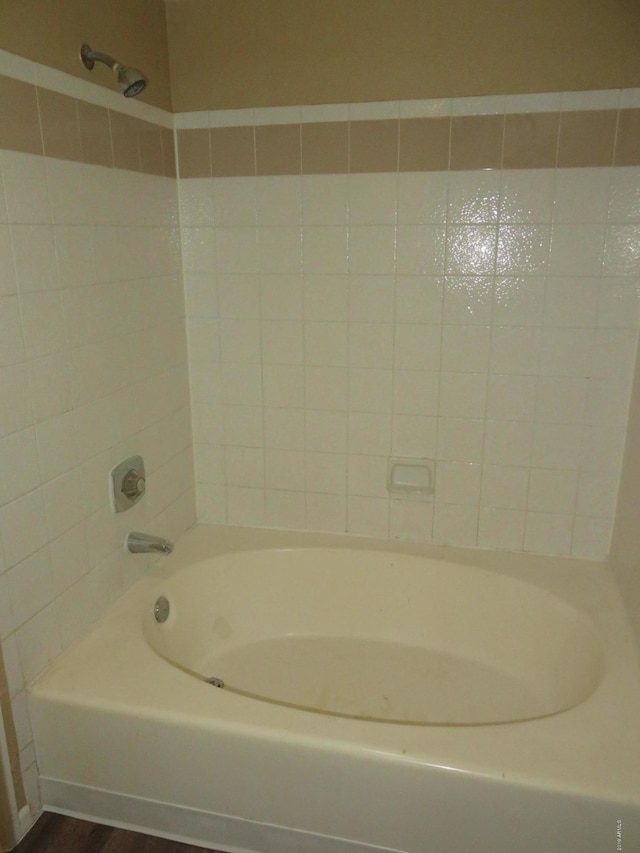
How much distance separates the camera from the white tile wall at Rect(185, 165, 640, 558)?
6.19 ft

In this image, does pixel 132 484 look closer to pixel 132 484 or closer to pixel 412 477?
pixel 132 484

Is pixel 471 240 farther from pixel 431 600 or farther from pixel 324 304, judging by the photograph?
pixel 431 600

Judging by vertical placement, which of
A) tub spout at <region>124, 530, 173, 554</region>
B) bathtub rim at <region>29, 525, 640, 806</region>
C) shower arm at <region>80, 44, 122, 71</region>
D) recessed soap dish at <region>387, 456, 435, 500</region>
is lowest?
→ bathtub rim at <region>29, 525, 640, 806</region>

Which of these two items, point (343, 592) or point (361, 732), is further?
point (343, 592)

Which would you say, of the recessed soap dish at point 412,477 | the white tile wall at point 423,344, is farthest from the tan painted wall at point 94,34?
the recessed soap dish at point 412,477

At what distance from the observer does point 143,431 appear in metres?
1.97

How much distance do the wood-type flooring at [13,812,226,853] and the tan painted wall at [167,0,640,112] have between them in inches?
81.7

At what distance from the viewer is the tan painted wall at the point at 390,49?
1.71 metres

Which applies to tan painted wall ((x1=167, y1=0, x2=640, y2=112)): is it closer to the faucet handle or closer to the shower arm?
the shower arm

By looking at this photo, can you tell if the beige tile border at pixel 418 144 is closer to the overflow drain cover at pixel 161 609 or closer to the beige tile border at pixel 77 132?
the beige tile border at pixel 77 132

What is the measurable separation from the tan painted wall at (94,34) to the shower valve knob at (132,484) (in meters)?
1.05

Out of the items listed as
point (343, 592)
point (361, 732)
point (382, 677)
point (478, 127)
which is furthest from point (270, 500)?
point (478, 127)

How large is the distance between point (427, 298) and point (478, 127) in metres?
0.51

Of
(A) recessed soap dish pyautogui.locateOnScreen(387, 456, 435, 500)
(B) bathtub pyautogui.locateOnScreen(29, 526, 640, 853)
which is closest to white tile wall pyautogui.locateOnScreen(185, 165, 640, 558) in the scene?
(A) recessed soap dish pyautogui.locateOnScreen(387, 456, 435, 500)
